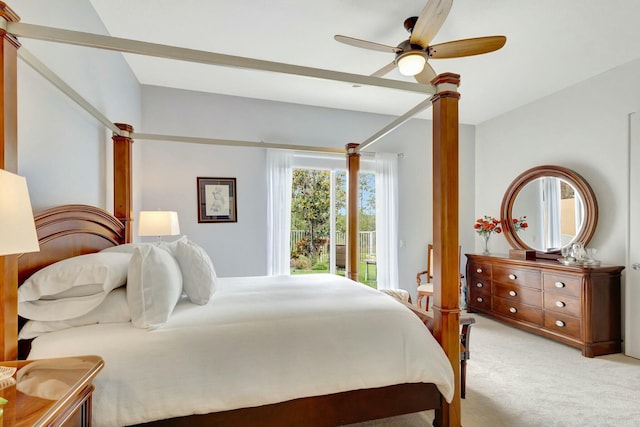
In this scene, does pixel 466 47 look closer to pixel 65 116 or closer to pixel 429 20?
pixel 429 20

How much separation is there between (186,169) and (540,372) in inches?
163

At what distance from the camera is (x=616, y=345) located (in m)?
3.14

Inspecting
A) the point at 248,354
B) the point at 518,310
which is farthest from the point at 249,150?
the point at 518,310

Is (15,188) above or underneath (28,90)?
underneath

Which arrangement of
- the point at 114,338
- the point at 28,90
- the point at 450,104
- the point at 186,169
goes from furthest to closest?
1. the point at 186,169
2. the point at 450,104
3. the point at 28,90
4. the point at 114,338

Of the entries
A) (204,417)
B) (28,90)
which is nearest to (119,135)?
(28,90)

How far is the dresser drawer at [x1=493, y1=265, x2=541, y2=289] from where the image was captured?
364 cm

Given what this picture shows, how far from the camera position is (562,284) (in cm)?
332

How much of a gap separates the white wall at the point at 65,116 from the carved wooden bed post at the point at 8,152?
0.41 m

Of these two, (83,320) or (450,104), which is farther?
(450,104)

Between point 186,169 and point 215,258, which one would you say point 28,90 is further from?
point 215,258

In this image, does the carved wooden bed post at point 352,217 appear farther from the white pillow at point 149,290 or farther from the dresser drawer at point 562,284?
the dresser drawer at point 562,284

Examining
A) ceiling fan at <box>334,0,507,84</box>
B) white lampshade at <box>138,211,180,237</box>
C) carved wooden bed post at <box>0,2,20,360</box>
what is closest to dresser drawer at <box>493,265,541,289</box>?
ceiling fan at <box>334,0,507,84</box>

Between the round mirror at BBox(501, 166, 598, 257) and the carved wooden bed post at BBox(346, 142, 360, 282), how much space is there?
98.0 inches
